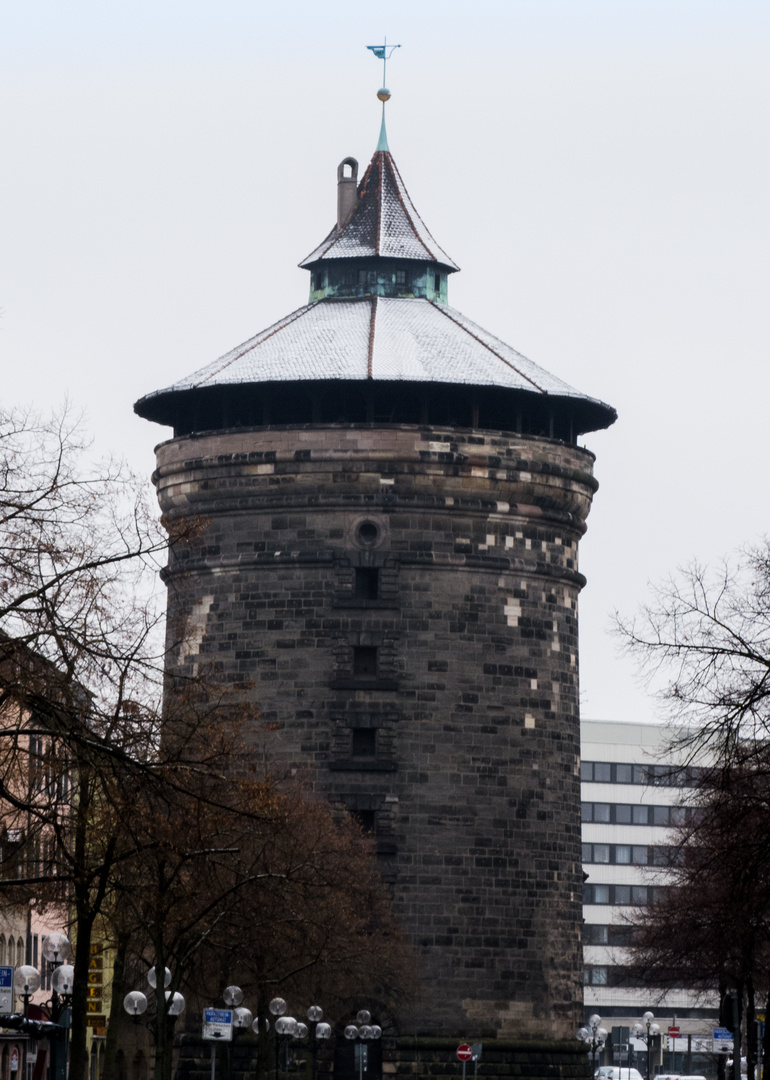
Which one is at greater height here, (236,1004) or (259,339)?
(259,339)

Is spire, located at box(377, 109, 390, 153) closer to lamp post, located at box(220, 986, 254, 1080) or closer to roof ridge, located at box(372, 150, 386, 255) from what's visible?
roof ridge, located at box(372, 150, 386, 255)

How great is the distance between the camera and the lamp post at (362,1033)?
59.8 meters

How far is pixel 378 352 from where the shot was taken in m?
64.1

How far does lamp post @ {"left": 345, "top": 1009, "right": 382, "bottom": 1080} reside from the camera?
196 feet

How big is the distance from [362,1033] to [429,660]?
9.09 metres

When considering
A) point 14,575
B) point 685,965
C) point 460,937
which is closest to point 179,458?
point 460,937

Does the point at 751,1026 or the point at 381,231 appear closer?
the point at 751,1026

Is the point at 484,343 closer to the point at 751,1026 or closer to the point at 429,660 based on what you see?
the point at 429,660

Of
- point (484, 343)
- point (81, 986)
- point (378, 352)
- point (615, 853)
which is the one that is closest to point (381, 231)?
point (484, 343)

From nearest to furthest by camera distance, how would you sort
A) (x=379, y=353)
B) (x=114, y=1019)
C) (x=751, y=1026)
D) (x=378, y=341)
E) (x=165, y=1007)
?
(x=165, y=1007), (x=114, y=1019), (x=751, y=1026), (x=379, y=353), (x=378, y=341)

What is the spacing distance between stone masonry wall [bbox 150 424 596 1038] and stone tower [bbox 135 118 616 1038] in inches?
1.9

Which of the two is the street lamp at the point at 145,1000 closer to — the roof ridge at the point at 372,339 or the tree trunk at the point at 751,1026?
the tree trunk at the point at 751,1026

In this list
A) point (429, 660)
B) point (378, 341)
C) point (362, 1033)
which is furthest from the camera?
point (378, 341)

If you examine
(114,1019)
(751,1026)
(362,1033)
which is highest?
(751,1026)
